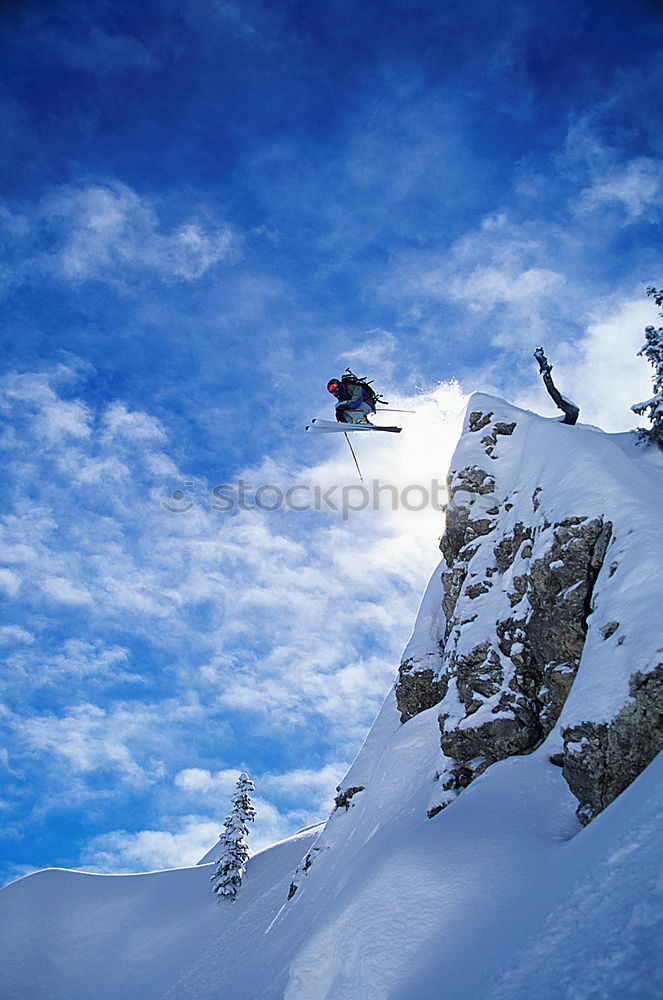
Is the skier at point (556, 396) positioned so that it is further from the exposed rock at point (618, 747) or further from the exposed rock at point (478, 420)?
the exposed rock at point (618, 747)

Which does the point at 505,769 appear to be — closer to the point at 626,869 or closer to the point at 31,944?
the point at 626,869

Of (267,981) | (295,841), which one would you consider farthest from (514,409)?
(295,841)

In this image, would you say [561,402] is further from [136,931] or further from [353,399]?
[136,931]

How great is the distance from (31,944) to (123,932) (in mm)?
6283

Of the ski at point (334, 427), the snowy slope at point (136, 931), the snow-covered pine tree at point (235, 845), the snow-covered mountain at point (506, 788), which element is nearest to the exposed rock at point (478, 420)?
the snow-covered mountain at point (506, 788)

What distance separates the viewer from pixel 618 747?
995cm

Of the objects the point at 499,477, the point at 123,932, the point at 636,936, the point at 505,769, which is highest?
the point at 499,477

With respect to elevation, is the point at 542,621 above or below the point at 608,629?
above

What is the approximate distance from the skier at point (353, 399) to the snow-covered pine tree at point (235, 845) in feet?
104

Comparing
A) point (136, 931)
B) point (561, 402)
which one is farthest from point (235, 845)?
point (561, 402)

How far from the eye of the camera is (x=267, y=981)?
19.6 m

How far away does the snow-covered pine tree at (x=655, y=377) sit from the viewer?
2322 cm

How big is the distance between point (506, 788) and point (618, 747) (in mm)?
4276

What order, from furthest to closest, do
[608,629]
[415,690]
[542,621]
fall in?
[415,690] → [542,621] → [608,629]
